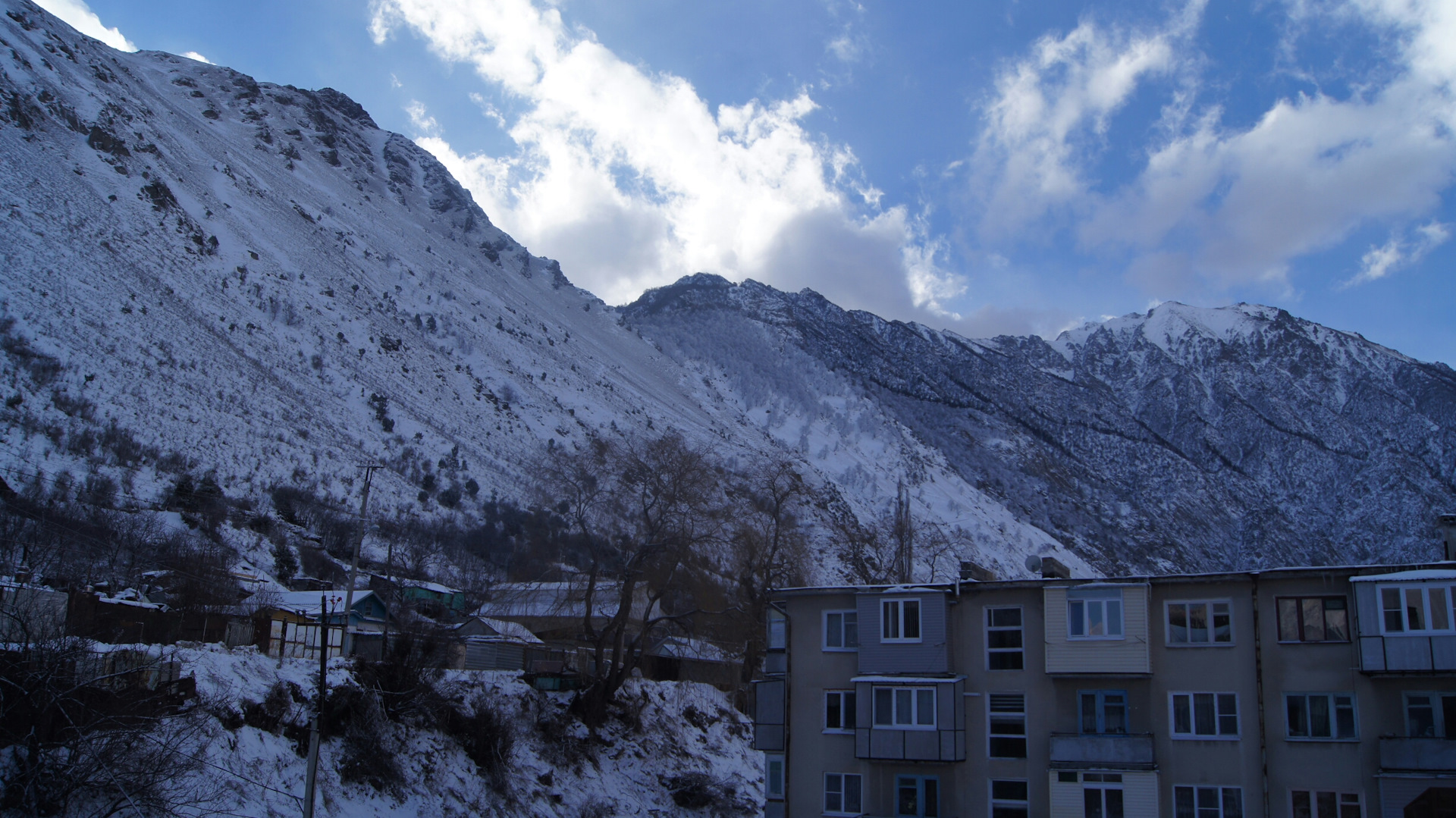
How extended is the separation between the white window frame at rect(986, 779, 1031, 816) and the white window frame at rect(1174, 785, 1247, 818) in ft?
10.7

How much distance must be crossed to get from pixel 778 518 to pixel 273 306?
5770 cm

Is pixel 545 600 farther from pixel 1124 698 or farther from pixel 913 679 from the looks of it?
pixel 1124 698

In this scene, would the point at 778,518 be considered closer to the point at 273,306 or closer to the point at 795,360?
the point at 273,306

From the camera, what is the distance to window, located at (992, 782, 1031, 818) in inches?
953

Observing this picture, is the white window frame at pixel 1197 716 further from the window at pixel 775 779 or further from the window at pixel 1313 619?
the window at pixel 775 779

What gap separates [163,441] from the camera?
56812mm

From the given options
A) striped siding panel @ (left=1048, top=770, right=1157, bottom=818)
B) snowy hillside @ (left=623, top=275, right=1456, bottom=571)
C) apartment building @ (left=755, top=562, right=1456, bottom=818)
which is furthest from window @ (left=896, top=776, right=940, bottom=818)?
snowy hillside @ (left=623, top=275, right=1456, bottom=571)

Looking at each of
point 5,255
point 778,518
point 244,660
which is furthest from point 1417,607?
point 5,255

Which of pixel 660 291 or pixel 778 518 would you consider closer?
pixel 778 518

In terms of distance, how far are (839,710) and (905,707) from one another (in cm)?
220

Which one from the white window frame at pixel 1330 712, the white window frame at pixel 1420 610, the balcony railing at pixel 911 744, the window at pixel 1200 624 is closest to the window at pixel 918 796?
the balcony railing at pixel 911 744

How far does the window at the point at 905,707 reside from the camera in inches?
991

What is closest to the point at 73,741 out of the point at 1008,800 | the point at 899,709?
the point at 899,709

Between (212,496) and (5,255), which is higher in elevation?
(5,255)
